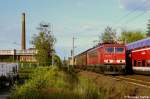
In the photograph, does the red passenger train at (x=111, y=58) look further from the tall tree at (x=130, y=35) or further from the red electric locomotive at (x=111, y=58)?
the tall tree at (x=130, y=35)

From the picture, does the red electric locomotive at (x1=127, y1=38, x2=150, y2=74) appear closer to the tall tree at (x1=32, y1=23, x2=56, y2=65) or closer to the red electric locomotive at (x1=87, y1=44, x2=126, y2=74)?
the red electric locomotive at (x1=87, y1=44, x2=126, y2=74)

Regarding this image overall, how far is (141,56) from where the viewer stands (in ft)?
125

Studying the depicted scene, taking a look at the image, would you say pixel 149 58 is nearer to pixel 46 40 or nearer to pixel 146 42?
pixel 146 42

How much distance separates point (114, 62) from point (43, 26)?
1492 inches

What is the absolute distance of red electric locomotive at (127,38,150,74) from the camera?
36031 mm

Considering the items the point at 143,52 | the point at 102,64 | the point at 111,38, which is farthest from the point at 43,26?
the point at 143,52

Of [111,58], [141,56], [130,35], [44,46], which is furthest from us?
[130,35]

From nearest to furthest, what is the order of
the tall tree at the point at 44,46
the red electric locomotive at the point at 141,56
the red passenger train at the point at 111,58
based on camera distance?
1. the red electric locomotive at the point at 141,56
2. the red passenger train at the point at 111,58
3. the tall tree at the point at 44,46

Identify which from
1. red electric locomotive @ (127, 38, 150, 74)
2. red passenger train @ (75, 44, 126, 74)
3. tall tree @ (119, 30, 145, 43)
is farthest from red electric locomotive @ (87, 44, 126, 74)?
tall tree @ (119, 30, 145, 43)

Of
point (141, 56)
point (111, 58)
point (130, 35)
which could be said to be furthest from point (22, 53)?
point (141, 56)

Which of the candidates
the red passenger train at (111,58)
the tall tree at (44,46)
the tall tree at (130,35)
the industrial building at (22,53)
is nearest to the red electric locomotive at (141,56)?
the red passenger train at (111,58)

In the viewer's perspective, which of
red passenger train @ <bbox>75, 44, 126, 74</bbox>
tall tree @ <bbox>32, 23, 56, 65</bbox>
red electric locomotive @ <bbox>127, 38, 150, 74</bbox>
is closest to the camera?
red electric locomotive @ <bbox>127, 38, 150, 74</bbox>

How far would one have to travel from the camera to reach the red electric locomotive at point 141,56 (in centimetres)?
3603

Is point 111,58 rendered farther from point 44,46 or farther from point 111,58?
point 44,46
